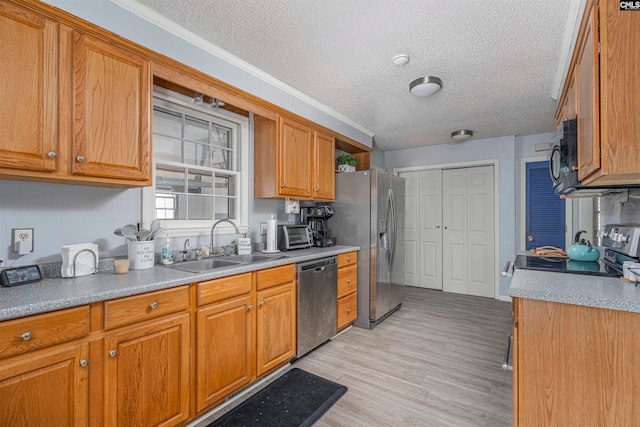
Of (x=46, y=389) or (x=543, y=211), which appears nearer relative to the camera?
(x=46, y=389)

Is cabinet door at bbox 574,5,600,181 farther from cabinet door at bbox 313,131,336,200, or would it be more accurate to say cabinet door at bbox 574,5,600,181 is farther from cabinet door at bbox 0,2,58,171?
cabinet door at bbox 0,2,58,171

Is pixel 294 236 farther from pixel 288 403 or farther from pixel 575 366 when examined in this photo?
pixel 575 366

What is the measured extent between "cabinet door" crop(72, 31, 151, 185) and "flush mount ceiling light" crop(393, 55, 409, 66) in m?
1.75

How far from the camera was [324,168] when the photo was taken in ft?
11.4

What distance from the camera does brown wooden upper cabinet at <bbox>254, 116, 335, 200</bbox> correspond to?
2.87 m

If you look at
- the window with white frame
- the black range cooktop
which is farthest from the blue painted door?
the window with white frame

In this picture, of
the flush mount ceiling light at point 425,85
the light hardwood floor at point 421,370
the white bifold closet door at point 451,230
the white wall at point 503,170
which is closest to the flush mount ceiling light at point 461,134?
the white wall at point 503,170

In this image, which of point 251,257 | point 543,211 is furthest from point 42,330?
point 543,211

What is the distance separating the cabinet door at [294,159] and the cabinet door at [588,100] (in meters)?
2.17

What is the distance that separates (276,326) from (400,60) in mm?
2282

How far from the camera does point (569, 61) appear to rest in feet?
7.47

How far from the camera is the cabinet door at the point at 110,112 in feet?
5.24

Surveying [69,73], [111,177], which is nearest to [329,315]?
[111,177]

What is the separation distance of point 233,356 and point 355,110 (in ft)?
9.13
